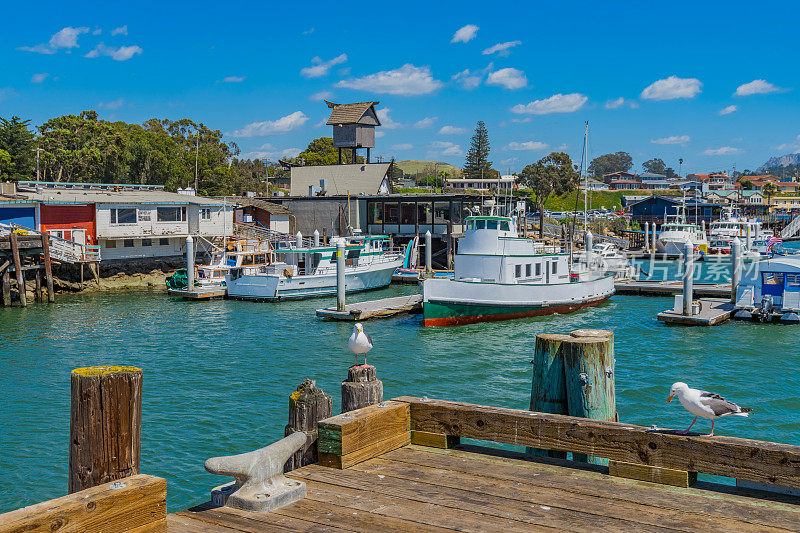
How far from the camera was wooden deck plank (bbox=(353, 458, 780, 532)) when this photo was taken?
17.8ft

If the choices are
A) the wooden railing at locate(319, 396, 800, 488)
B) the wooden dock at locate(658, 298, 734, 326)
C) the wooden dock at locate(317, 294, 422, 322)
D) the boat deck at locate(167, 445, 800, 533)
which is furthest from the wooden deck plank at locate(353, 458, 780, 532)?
the wooden dock at locate(658, 298, 734, 326)

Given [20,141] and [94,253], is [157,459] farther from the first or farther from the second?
[20,141]

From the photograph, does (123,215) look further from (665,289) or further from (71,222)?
(665,289)

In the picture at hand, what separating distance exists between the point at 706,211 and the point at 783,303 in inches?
3422

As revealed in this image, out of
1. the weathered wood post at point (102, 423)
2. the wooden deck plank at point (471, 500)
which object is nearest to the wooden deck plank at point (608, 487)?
the wooden deck plank at point (471, 500)

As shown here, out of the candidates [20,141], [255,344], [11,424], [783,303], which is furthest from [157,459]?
[20,141]

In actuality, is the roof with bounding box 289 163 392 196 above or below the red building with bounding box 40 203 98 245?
above

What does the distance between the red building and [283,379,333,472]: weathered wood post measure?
41.7 m

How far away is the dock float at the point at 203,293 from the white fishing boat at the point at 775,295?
25.5 m

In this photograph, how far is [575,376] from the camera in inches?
Answer: 309

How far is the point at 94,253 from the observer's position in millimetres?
43562

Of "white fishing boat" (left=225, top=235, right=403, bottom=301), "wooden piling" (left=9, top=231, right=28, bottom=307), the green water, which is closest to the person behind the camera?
the green water

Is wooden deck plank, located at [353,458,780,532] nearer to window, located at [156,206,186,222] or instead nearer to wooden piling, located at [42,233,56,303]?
wooden piling, located at [42,233,56,303]

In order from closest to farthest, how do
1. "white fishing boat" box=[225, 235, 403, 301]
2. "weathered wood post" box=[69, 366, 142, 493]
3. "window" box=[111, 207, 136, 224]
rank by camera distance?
"weathered wood post" box=[69, 366, 142, 493]
"white fishing boat" box=[225, 235, 403, 301]
"window" box=[111, 207, 136, 224]
